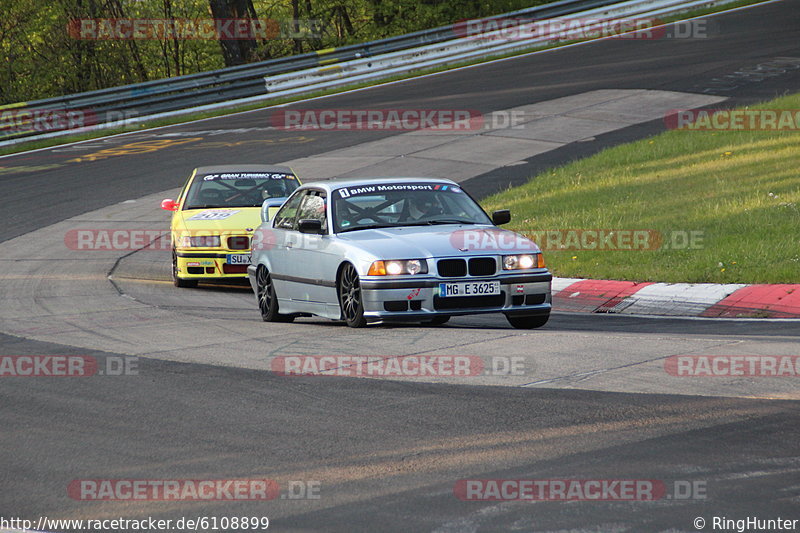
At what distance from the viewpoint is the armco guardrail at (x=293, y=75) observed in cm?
3034

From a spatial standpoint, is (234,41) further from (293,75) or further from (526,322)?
(526,322)

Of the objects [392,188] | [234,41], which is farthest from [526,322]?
[234,41]

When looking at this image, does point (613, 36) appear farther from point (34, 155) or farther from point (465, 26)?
point (34, 155)

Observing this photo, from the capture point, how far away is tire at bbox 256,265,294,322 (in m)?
11.9

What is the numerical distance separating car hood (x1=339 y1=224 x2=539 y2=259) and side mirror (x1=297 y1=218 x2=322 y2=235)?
304mm

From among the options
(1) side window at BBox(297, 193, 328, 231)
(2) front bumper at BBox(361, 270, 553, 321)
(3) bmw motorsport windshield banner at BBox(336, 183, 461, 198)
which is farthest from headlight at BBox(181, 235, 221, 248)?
(2) front bumper at BBox(361, 270, 553, 321)

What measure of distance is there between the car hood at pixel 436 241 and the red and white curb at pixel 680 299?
2510 millimetres

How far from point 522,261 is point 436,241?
81 centimetres

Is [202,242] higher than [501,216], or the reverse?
[501,216]

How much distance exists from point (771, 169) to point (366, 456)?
539 inches

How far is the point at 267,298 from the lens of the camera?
39.8 ft

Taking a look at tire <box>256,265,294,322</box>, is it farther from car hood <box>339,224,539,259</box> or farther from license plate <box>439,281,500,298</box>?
license plate <box>439,281,500,298</box>

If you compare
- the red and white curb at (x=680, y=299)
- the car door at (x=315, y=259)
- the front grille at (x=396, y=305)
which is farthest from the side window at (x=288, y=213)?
the red and white curb at (x=680, y=299)

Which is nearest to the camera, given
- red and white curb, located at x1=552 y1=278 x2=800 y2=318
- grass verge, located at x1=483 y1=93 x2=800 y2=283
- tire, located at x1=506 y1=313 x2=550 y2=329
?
tire, located at x1=506 y1=313 x2=550 y2=329
